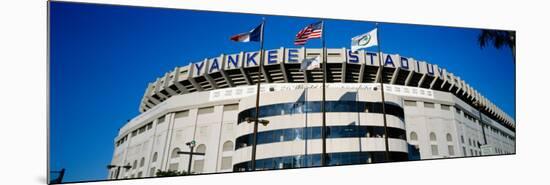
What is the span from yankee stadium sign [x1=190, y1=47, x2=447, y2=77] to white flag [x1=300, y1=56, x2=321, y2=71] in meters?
0.26

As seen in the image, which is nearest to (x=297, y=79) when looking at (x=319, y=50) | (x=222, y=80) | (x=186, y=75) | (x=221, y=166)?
(x=319, y=50)

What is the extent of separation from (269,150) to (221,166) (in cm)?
311

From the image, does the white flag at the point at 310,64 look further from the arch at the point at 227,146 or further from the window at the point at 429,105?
the window at the point at 429,105

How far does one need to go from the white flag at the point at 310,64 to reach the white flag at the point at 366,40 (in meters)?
1.53

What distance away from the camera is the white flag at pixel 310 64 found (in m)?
13.6

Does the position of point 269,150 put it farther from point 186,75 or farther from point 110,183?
point 110,183

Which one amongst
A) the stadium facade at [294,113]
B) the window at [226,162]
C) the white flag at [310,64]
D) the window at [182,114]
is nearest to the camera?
the white flag at [310,64]

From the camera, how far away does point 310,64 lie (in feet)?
45.5

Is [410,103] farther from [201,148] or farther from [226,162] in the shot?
[201,148]

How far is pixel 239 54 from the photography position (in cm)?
1438

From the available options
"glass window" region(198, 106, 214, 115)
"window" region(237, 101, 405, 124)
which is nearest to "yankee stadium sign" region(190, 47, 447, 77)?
"glass window" region(198, 106, 214, 115)

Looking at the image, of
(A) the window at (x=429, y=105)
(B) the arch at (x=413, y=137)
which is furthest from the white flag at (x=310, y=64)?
(B) the arch at (x=413, y=137)

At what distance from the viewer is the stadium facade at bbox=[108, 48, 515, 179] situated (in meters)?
15.3

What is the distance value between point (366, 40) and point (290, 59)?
3.11 metres
